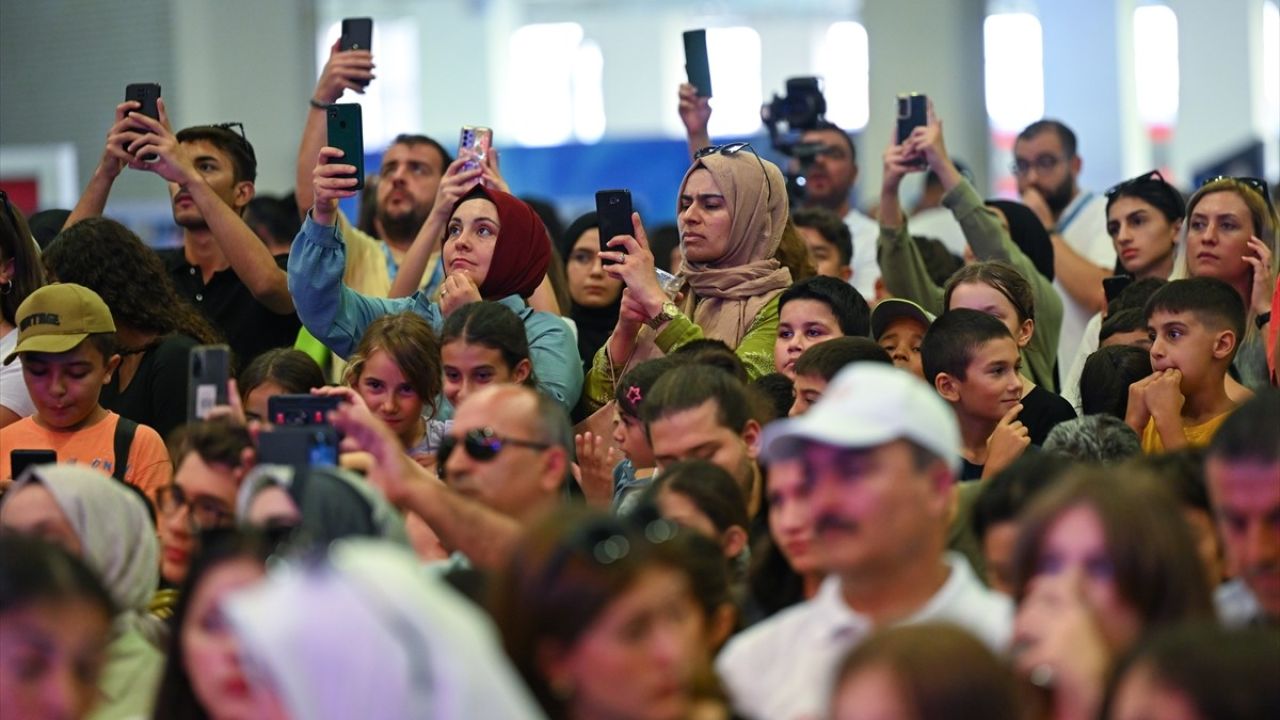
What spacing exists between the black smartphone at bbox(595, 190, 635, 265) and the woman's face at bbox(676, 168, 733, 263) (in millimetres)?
201

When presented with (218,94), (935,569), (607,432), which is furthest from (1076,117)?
(935,569)

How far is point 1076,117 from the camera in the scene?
53.6 feet

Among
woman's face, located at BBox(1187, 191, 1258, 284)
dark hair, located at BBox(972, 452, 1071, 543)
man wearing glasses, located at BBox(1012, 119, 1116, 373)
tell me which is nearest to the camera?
dark hair, located at BBox(972, 452, 1071, 543)

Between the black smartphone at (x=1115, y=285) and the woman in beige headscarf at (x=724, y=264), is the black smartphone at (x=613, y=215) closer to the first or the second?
the woman in beige headscarf at (x=724, y=264)

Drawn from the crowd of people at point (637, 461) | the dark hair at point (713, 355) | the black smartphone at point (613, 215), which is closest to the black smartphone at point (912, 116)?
the crowd of people at point (637, 461)

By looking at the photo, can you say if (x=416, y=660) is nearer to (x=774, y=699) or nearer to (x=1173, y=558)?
(x=774, y=699)

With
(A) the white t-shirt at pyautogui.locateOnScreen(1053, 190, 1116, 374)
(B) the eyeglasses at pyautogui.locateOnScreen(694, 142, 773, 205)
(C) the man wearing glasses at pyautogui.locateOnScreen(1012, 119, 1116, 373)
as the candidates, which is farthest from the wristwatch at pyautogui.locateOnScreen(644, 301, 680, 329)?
(C) the man wearing glasses at pyautogui.locateOnScreen(1012, 119, 1116, 373)

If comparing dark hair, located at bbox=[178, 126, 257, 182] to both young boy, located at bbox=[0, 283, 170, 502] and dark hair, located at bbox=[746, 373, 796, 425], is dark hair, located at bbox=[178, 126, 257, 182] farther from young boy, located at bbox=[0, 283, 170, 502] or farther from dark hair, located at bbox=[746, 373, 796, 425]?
dark hair, located at bbox=[746, 373, 796, 425]

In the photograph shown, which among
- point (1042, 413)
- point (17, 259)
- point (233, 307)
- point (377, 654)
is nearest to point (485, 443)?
point (377, 654)

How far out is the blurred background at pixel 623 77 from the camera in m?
11.6

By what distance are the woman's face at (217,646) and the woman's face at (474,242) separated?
97.8 inches

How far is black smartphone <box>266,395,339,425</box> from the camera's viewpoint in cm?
431

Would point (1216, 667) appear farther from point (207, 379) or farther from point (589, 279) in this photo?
point (589, 279)

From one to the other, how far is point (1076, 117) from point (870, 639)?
46.6ft
